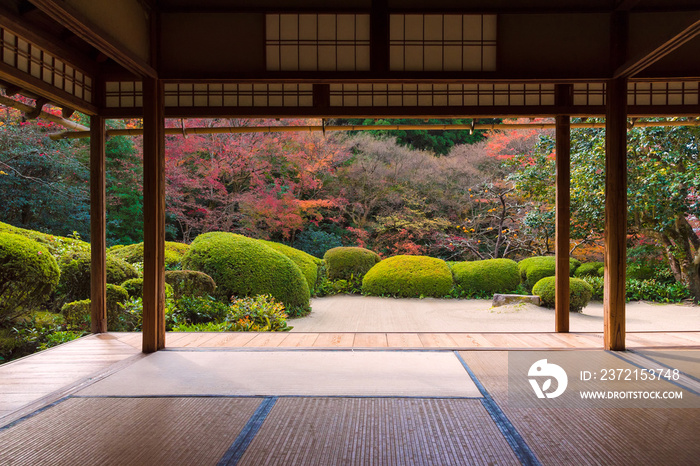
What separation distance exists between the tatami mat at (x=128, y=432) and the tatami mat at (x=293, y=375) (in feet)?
0.71

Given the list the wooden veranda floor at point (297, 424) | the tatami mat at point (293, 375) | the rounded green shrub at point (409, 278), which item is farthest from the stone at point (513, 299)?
the wooden veranda floor at point (297, 424)

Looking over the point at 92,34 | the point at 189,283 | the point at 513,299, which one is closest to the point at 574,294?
the point at 513,299

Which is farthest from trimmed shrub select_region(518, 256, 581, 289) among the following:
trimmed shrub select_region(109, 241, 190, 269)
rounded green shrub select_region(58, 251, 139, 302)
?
rounded green shrub select_region(58, 251, 139, 302)

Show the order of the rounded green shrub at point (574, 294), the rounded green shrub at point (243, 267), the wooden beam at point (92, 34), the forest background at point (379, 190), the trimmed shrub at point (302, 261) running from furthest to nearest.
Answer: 1. the trimmed shrub at point (302, 261)
2. the forest background at point (379, 190)
3. the rounded green shrub at point (574, 294)
4. the rounded green shrub at point (243, 267)
5. the wooden beam at point (92, 34)

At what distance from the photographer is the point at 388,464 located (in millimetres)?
Answer: 1863

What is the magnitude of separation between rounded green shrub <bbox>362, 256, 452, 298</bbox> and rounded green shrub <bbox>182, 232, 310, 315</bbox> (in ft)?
9.80

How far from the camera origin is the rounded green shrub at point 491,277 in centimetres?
995

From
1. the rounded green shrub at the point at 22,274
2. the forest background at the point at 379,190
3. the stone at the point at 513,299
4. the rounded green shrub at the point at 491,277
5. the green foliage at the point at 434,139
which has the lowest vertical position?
the stone at the point at 513,299

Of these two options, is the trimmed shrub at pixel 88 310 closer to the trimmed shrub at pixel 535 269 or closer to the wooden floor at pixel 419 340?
the wooden floor at pixel 419 340

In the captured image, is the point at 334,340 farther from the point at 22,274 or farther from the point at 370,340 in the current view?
the point at 22,274

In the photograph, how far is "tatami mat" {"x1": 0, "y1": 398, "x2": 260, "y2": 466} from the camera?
1.92 m

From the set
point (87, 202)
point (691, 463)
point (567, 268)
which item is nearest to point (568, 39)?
point (567, 268)

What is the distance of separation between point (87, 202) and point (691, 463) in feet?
34.5

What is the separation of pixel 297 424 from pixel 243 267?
15.3ft
